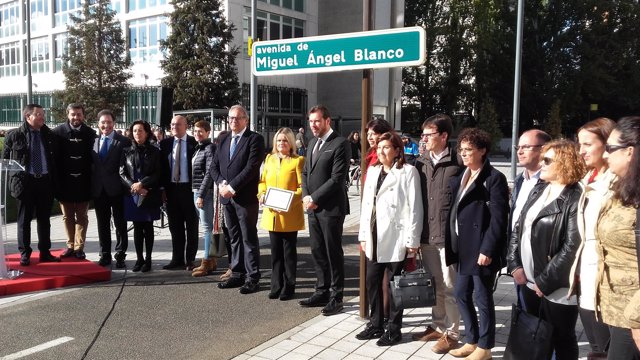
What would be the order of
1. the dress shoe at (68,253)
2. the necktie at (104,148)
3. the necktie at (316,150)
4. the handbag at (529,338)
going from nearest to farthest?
1. the handbag at (529,338)
2. the necktie at (316,150)
3. the necktie at (104,148)
4. the dress shoe at (68,253)

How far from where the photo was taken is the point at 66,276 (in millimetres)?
6477

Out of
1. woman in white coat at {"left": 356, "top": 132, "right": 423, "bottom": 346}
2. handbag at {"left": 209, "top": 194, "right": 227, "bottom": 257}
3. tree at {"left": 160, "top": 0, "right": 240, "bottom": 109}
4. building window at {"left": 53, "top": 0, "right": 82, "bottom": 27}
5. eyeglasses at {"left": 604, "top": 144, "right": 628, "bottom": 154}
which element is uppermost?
building window at {"left": 53, "top": 0, "right": 82, "bottom": 27}

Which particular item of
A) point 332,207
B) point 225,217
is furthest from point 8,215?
point 332,207

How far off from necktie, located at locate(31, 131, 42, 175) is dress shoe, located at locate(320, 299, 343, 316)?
3.98 metres

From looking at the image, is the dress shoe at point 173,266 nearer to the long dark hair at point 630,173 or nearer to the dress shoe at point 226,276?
the dress shoe at point 226,276

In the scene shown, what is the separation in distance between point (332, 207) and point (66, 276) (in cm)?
340

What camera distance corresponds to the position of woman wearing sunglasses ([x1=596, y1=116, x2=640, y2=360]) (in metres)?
2.50

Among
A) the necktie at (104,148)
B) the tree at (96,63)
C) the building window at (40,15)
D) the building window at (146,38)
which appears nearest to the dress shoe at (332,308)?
the necktie at (104,148)

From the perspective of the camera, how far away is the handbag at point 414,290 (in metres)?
4.35

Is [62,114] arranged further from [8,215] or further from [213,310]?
[213,310]

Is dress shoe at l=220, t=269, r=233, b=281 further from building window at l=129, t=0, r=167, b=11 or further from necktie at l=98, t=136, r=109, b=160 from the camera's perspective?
building window at l=129, t=0, r=167, b=11

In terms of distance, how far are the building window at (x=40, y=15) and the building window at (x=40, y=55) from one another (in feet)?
3.05

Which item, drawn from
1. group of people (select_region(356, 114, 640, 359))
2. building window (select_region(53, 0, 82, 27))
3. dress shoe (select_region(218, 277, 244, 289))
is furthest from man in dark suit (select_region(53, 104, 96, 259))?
building window (select_region(53, 0, 82, 27))

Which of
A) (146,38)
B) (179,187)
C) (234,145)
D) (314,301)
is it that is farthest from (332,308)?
(146,38)
